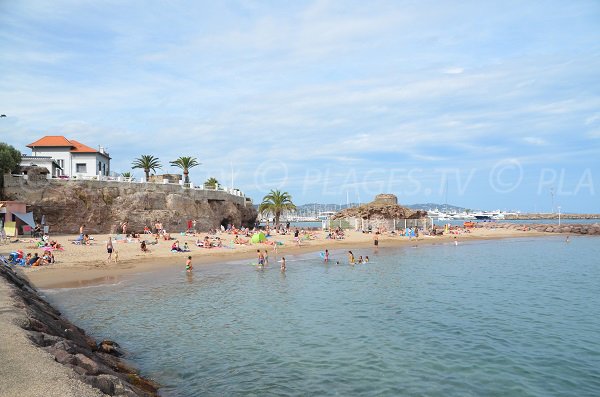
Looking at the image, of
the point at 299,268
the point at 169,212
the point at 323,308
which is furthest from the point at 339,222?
the point at 323,308

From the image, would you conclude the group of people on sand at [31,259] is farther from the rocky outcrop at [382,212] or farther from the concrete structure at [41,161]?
the rocky outcrop at [382,212]

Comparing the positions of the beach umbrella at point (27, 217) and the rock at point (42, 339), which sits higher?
the beach umbrella at point (27, 217)

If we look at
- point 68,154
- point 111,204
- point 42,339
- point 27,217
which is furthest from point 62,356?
point 68,154

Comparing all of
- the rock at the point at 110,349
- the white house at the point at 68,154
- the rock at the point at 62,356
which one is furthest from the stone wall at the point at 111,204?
the rock at the point at 62,356

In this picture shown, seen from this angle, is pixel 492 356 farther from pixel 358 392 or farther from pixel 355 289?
pixel 355 289

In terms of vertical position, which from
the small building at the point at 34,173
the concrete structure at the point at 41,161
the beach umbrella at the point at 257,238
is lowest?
the beach umbrella at the point at 257,238

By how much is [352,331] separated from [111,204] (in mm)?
32196

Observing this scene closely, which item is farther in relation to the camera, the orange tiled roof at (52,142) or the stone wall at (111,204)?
the orange tiled roof at (52,142)

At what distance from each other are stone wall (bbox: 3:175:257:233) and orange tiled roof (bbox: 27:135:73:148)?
42.7 ft

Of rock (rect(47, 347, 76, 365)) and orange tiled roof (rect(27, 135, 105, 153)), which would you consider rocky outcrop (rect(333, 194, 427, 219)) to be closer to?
orange tiled roof (rect(27, 135, 105, 153))

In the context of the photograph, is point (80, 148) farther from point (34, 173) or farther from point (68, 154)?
point (34, 173)

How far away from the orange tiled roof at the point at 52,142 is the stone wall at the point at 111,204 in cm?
1301

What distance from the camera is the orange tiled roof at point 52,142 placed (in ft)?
155

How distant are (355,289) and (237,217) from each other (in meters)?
31.5
